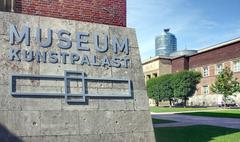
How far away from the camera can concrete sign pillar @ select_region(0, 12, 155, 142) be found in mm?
7551

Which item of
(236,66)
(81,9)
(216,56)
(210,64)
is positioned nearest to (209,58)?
(210,64)

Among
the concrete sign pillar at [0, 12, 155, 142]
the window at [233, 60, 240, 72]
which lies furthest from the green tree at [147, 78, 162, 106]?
the concrete sign pillar at [0, 12, 155, 142]

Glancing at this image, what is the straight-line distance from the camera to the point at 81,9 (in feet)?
31.2

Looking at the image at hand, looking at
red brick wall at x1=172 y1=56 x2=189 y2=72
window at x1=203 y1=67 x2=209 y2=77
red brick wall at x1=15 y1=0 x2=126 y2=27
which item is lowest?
red brick wall at x1=15 y1=0 x2=126 y2=27

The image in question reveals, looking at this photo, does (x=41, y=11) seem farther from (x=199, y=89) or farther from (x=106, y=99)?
(x=199, y=89)

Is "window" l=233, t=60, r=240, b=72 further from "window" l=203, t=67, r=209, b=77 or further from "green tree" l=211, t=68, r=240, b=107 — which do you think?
"green tree" l=211, t=68, r=240, b=107

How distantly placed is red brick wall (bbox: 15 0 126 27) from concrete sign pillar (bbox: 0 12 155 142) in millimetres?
715

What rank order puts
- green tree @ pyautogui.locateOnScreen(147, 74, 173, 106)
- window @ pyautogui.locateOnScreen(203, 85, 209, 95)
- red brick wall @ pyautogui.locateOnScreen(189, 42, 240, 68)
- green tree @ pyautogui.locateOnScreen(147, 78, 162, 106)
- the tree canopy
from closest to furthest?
the tree canopy < red brick wall @ pyautogui.locateOnScreen(189, 42, 240, 68) < green tree @ pyautogui.locateOnScreen(147, 74, 173, 106) < green tree @ pyautogui.locateOnScreen(147, 78, 162, 106) < window @ pyautogui.locateOnScreen(203, 85, 209, 95)

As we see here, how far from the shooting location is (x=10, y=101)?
745 centimetres

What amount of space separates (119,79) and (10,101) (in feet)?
8.97

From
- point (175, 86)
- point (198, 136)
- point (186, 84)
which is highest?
point (186, 84)

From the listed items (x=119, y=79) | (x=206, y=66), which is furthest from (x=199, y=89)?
(x=119, y=79)

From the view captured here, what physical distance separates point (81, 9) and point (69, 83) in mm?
Result: 2398

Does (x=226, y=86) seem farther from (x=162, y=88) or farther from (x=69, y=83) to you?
(x=69, y=83)
